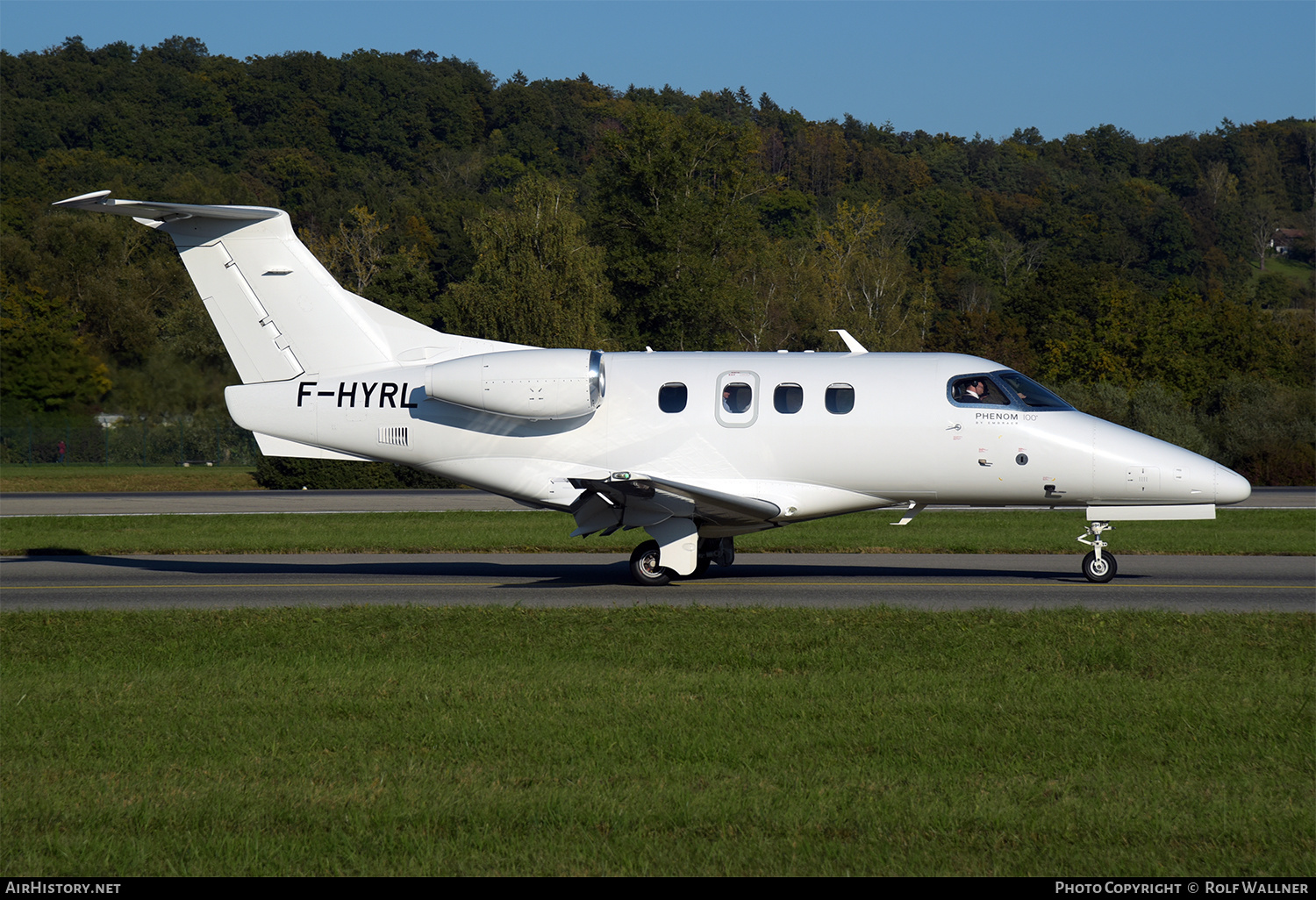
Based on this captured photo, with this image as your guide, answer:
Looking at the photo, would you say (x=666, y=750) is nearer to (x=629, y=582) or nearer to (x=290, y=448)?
(x=629, y=582)

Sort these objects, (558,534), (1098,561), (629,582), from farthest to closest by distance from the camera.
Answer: (558,534), (629,582), (1098,561)

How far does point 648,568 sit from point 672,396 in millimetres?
2393

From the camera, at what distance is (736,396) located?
1678cm

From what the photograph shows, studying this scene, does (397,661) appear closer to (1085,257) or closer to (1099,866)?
(1099,866)

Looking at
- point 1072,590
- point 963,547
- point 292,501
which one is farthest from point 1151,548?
point 292,501

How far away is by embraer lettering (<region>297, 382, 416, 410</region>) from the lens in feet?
56.5

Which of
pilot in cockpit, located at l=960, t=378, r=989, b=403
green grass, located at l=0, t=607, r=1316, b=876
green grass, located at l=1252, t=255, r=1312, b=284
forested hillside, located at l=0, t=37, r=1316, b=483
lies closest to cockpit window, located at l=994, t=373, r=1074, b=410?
pilot in cockpit, located at l=960, t=378, r=989, b=403

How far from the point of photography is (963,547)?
21469 millimetres

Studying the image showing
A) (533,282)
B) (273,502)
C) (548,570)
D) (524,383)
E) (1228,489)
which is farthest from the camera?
(533,282)

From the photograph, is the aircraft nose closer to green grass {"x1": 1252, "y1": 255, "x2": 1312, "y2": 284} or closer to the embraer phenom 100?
the embraer phenom 100

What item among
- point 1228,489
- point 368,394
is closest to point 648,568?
point 368,394

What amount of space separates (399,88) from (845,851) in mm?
129777

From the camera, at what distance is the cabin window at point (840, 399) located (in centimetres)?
1655

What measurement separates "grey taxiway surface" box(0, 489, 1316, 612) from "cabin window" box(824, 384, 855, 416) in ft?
7.79
